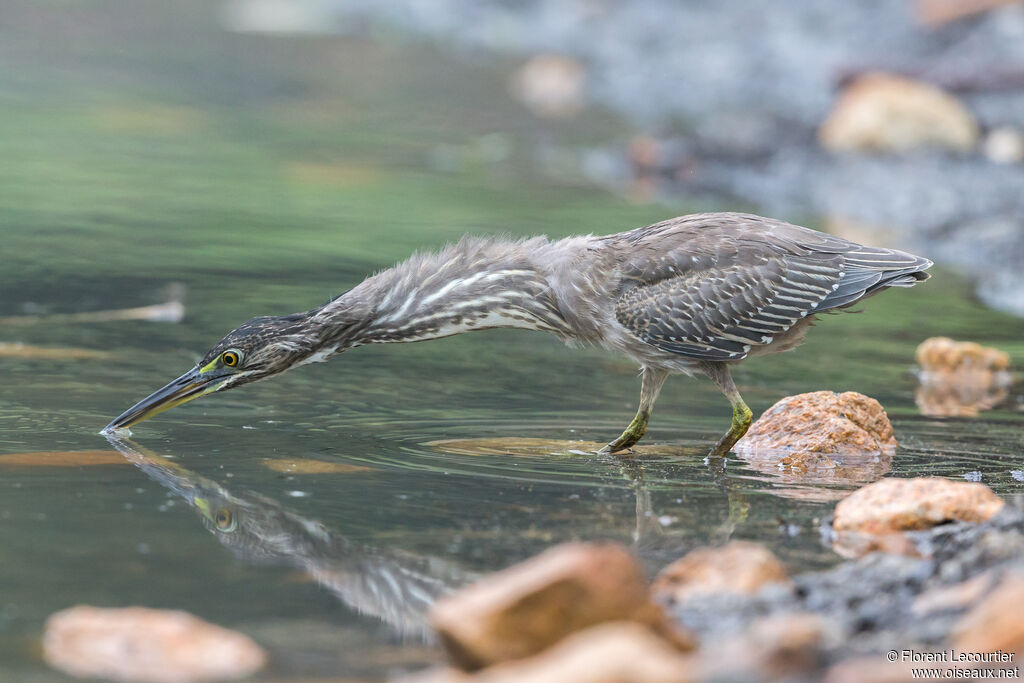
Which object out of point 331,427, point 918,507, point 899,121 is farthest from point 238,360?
point 899,121

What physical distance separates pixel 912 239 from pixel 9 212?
9.58 metres

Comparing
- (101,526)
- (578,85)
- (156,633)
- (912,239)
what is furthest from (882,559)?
(578,85)

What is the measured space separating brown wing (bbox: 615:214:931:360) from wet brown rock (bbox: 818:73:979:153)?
39.0ft

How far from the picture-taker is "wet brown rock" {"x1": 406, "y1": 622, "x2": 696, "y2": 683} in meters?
3.96

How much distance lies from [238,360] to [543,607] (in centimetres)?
367

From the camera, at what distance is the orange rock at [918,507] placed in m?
6.21

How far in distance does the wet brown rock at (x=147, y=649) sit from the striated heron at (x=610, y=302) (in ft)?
9.80

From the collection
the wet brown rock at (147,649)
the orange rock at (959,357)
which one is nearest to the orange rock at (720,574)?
the wet brown rock at (147,649)

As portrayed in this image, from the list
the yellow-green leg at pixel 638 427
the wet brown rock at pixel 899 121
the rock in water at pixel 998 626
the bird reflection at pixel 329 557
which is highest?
the wet brown rock at pixel 899 121

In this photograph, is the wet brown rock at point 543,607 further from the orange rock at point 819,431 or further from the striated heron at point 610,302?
the orange rock at point 819,431

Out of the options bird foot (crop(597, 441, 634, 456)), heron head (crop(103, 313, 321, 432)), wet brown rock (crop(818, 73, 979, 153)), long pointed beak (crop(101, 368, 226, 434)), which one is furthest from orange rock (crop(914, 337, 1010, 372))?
wet brown rock (crop(818, 73, 979, 153))

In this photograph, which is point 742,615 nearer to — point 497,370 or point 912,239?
point 497,370

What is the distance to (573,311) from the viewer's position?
7922mm

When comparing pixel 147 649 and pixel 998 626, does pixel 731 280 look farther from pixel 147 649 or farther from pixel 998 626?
pixel 147 649
